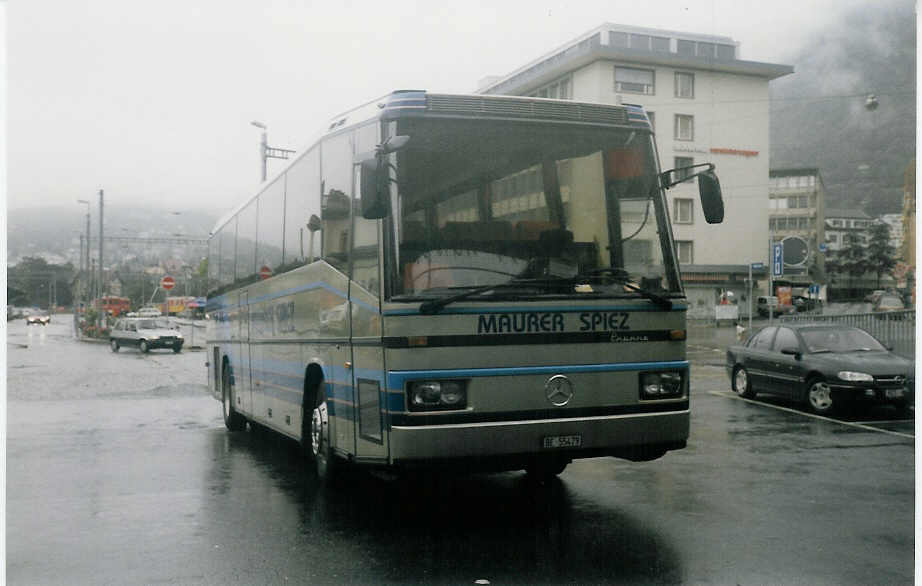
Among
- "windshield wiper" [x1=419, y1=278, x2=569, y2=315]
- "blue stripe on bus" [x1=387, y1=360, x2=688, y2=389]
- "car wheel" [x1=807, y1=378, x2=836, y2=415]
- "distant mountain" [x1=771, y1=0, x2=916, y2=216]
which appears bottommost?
"car wheel" [x1=807, y1=378, x2=836, y2=415]

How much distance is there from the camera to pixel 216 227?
15.2 meters

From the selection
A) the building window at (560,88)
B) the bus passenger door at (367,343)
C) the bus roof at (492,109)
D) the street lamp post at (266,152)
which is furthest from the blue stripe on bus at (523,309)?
the building window at (560,88)

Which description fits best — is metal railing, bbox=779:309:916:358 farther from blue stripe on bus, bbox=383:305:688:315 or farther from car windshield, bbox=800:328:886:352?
blue stripe on bus, bbox=383:305:688:315

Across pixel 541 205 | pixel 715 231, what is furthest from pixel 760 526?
pixel 715 231

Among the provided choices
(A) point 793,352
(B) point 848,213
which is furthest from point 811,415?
(B) point 848,213

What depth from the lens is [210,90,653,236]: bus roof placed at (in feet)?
21.9

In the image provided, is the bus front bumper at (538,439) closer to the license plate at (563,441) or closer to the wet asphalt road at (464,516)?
the license plate at (563,441)

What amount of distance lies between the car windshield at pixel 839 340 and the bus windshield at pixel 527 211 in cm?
873

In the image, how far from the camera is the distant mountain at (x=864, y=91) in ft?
32.6

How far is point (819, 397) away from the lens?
46.3 feet

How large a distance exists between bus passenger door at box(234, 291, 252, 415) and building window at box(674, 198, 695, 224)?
4858 cm

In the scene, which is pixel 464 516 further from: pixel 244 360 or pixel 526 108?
pixel 244 360

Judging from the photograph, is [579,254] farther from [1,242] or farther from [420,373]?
[1,242]

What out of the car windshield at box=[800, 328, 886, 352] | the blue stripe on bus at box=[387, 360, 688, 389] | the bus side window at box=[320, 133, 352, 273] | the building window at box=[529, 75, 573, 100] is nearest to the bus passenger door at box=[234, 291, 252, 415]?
the bus side window at box=[320, 133, 352, 273]
